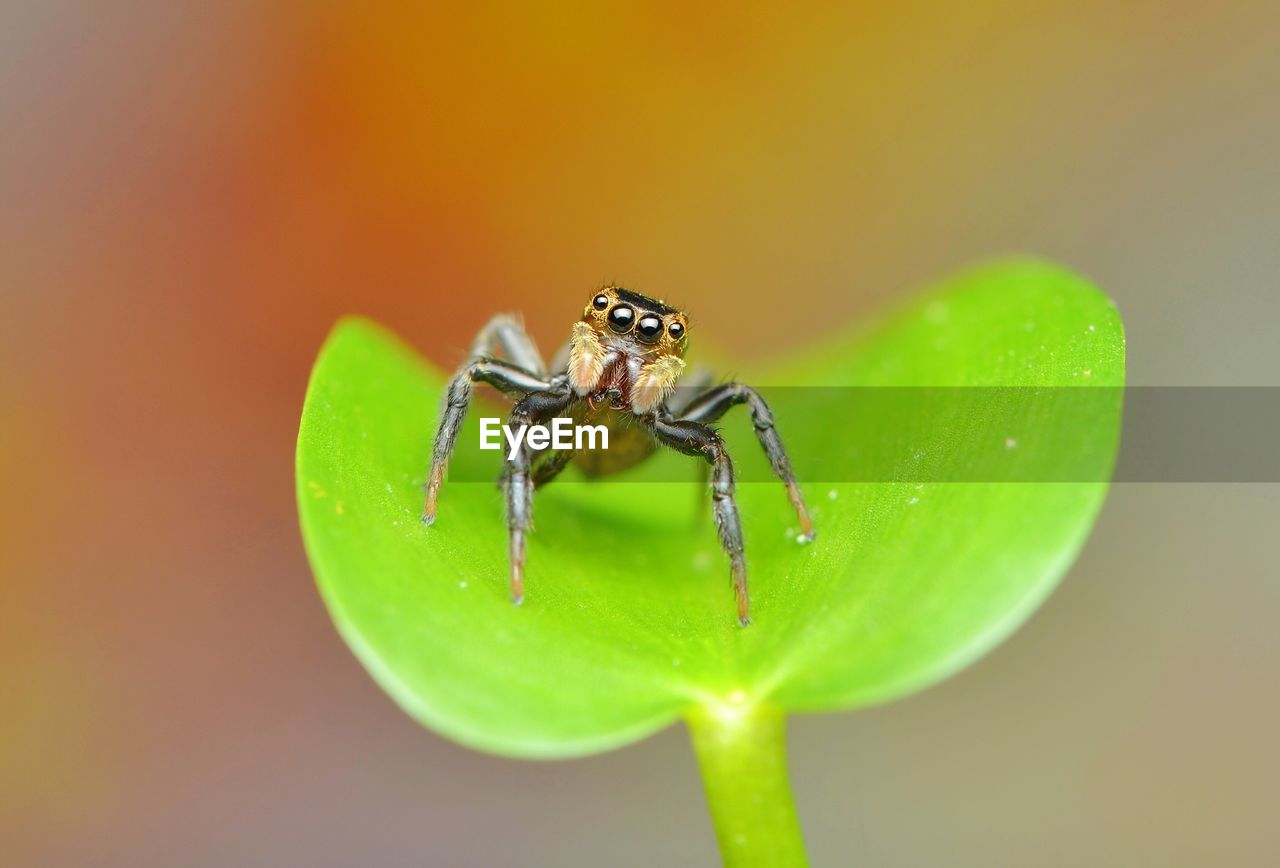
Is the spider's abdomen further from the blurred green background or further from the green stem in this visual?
the blurred green background

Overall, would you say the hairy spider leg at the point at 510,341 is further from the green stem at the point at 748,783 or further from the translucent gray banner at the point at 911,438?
the green stem at the point at 748,783

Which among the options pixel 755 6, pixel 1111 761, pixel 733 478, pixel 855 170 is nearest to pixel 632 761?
pixel 1111 761

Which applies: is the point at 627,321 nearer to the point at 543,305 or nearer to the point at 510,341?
the point at 510,341

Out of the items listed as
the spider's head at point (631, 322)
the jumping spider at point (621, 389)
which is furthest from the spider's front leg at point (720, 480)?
the spider's head at point (631, 322)

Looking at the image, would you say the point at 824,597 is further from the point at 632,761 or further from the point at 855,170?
the point at 855,170

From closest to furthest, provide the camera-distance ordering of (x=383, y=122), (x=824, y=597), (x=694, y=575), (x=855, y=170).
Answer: (x=824, y=597)
(x=694, y=575)
(x=383, y=122)
(x=855, y=170)

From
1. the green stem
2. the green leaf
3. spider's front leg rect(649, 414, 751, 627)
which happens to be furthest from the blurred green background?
the green stem
